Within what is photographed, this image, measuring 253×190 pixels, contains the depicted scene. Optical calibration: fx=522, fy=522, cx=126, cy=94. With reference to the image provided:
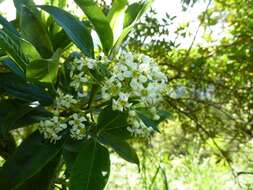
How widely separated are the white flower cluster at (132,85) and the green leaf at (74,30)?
12 centimetres

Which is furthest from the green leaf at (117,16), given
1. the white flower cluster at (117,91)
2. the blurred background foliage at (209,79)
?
the blurred background foliage at (209,79)

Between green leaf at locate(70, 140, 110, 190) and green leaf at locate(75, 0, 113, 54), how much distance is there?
28 cm

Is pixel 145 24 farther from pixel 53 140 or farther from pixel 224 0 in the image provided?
pixel 53 140

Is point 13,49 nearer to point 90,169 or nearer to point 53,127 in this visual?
point 53,127

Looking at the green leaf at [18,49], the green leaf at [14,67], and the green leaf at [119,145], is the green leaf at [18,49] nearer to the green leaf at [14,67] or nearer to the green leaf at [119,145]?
the green leaf at [14,67]

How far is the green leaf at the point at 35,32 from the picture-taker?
4.26 ft

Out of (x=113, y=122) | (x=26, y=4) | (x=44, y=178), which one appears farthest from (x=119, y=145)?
(x=26, y=4)

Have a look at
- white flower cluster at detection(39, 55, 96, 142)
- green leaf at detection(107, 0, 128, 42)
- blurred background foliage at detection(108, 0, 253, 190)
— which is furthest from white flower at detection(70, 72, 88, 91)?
blurred background foliage at detection(108, 0, 253, 190)

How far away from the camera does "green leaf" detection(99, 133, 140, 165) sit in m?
1.38

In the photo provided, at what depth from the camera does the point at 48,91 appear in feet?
4.47

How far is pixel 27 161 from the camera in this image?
133 centimetres

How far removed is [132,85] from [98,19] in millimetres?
246

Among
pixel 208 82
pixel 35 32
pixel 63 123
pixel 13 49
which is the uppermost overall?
pixel 208 82

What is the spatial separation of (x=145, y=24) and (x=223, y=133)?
104 centimetres
